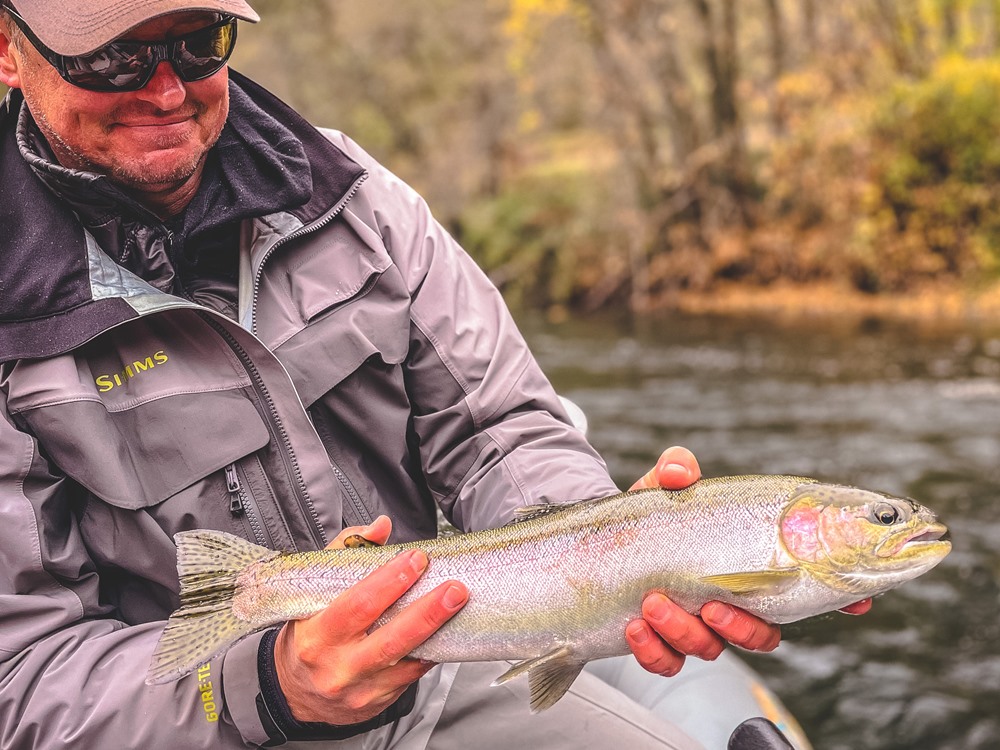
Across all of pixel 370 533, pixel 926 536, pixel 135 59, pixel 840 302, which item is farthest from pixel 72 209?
pixel 840 302

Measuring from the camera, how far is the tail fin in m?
2.34

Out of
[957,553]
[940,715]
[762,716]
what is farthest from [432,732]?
[957,553]

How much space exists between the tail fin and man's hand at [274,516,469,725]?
0.43 feet

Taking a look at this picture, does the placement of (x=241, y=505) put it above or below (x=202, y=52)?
below

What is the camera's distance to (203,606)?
2.42m

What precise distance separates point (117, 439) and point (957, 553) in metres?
6.20

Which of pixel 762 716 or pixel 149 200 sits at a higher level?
pixel 149 200

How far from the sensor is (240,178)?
2896mm

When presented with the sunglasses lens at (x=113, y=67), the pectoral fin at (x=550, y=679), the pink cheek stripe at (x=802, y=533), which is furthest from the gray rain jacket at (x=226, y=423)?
the pink cheek stripe at (x=802, y=533)

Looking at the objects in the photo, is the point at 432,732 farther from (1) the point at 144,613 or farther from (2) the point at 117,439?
(2) the point at 117,439

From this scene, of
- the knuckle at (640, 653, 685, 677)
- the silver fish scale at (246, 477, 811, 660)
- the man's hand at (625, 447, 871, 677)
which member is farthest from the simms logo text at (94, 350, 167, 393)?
the knuckle at (640, 653, 685, 677)

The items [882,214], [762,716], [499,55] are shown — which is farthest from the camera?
[499,55]

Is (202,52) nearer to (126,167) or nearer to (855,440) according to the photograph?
(126,167)

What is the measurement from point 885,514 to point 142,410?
66.4 inches
